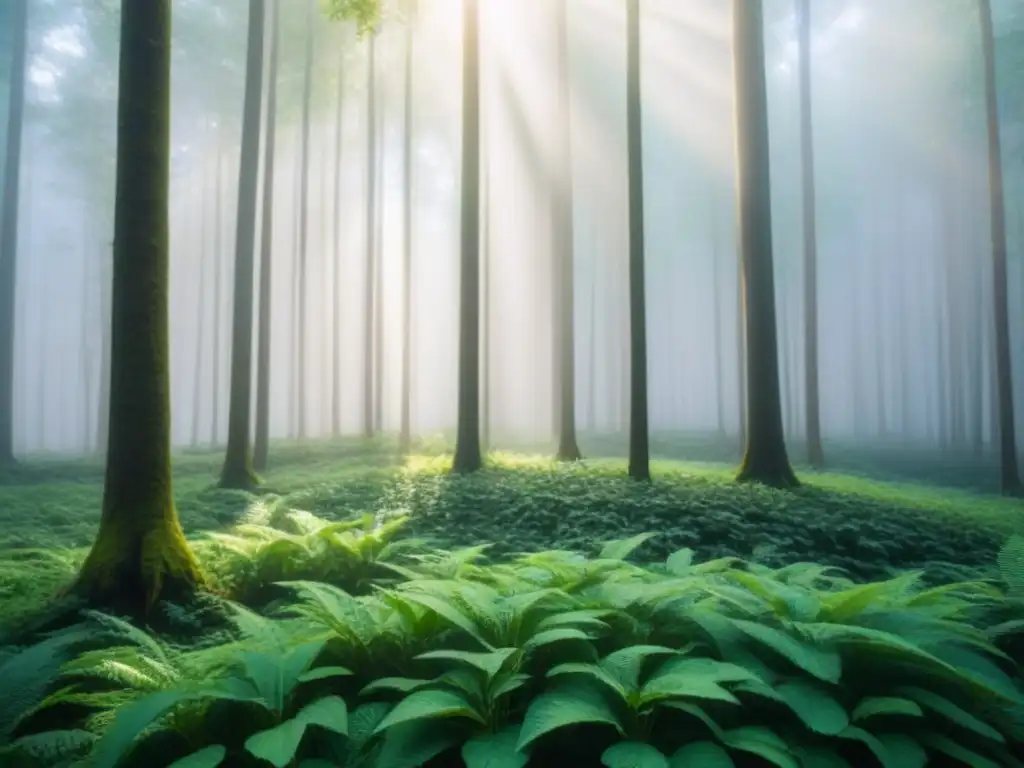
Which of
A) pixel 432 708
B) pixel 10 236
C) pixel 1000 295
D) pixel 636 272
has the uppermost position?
pixel 10 236

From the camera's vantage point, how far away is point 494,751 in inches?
96.7

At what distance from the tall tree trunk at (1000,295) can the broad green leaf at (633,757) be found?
15.7m

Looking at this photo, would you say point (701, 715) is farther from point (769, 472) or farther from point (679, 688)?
point (769, 472)

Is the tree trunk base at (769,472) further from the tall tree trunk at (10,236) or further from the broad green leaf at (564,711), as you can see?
the tall tree trunk at (10,236)

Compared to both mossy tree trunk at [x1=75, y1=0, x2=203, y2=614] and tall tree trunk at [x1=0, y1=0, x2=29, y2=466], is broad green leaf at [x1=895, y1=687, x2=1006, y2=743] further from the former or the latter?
tall tree trunk at [x1=0, y1=0, x2=29, y2=466]

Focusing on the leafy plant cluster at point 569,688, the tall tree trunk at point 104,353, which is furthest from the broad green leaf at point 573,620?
the tall tree trunk at point 104,353

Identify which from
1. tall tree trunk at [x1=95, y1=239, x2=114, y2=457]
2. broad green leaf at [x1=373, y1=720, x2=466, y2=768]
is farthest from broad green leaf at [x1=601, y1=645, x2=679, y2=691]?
tall tree trunk at [x1=95, y1=239, x2=114, y2=457]

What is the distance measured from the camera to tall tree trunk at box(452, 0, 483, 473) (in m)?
13.6

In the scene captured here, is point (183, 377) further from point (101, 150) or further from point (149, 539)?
point (149, 539)

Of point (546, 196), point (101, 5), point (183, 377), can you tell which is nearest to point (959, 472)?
point (546, 196)

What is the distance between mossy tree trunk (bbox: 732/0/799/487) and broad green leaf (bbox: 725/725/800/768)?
9.94 metres

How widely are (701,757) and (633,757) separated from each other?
0.30m

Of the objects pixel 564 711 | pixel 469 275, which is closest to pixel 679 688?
pixel 564 711

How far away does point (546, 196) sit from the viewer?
2725 cm
